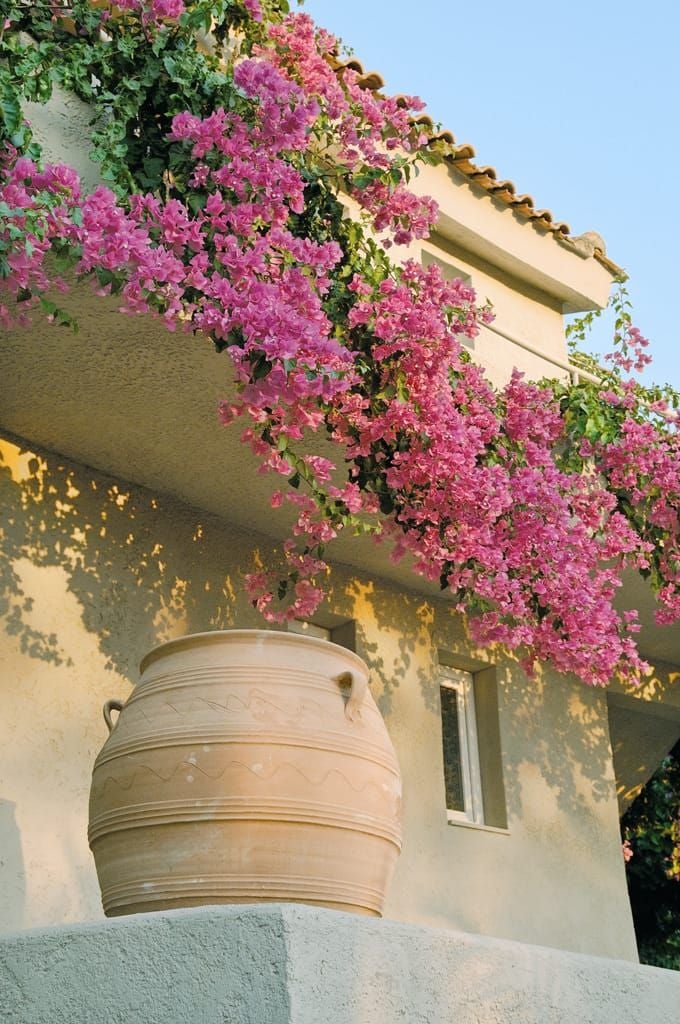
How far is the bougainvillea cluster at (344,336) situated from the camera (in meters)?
4.80

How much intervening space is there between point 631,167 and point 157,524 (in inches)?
182

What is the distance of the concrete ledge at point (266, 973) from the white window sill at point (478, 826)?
14.1 ft

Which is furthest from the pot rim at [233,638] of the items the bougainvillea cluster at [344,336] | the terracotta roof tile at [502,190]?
the terracotta roof tile at [502,190]

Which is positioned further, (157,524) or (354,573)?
(354,573)

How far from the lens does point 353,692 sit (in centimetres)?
379

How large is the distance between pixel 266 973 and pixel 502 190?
725cm

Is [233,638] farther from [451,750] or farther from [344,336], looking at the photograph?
[451,750]

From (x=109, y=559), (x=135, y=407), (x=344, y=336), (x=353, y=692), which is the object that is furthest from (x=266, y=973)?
(x=109, y=559)

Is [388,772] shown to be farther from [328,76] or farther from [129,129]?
[328,76]

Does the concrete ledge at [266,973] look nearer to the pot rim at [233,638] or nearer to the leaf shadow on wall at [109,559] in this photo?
the pot rim at [233,638]

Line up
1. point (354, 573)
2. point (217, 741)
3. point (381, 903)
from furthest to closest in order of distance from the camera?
point (354, 573) < point (381, 903) < point (217, 741)

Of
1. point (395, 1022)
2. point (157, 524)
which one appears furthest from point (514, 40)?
point (395, 1022)

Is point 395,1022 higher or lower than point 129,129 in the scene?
lower

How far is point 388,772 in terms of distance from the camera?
12.6 ft
